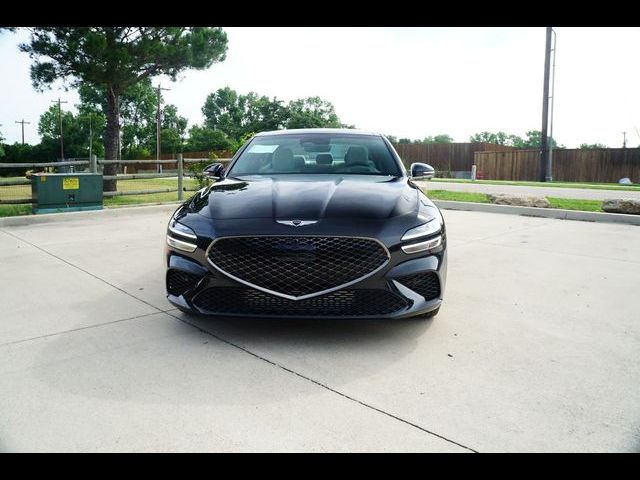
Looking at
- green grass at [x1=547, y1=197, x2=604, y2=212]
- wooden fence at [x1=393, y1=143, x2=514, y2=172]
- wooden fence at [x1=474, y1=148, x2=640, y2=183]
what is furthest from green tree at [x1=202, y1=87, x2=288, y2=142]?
green grass at [x1=547, y1=197, x2=604, y2=212]

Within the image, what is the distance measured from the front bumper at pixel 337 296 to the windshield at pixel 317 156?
1.46 metres

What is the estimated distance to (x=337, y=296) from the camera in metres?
2.88

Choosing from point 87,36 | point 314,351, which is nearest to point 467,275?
point 314,351

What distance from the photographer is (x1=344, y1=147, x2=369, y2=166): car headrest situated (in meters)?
4.39

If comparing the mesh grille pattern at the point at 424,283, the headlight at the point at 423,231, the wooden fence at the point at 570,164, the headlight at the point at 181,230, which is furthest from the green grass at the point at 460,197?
the wooden fence at the point at 570,164

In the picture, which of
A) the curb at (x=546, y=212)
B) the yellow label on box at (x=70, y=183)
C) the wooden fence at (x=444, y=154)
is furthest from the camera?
the wooden fence at (x=444, y=154)

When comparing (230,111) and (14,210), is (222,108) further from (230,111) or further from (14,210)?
(14,210)

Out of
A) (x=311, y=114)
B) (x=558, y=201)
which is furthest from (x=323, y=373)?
(x=311, y=114)

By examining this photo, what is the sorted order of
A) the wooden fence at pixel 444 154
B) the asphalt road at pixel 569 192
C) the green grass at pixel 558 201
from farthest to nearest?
the wooden fence at pixel 444 154, the asphalt road at pixel 569 192, the green grass at pixel 558 201

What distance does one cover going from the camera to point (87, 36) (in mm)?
13164

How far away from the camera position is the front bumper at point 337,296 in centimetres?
288

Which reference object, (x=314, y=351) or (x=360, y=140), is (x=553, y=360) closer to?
(x=314, y=351)

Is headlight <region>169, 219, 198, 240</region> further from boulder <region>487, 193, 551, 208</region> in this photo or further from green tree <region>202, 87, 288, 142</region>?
green tree <region>202, 87, 288, 142</region>

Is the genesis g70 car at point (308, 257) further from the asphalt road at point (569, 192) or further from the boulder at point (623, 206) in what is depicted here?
the asphalt road at point (569, 192)
